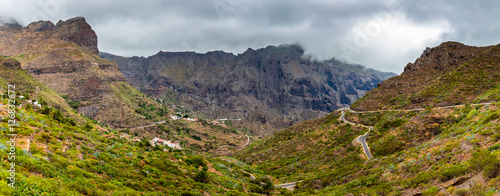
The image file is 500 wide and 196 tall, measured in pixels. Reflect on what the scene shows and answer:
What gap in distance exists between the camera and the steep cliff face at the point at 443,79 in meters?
53.7

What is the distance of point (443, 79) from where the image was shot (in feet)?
214

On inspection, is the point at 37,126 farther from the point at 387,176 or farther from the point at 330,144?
the point at 330,144

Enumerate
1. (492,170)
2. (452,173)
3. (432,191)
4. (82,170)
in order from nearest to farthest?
(492,170), (432,191), (82,170), (452,173)

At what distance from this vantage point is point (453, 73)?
64.3 meters

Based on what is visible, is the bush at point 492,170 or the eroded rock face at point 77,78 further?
the eroded rock face at point 77,78

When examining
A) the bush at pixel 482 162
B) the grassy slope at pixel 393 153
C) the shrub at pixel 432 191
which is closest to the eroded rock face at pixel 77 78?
the grassy slope at pixel 393 153

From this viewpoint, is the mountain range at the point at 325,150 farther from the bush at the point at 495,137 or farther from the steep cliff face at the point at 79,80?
the steep cliff face at the point at 79,80

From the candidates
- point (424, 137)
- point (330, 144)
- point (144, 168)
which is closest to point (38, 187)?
point (144, 168)

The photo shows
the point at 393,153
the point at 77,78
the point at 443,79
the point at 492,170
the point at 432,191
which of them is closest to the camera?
the point at 492,170

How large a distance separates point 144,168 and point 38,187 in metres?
13.8

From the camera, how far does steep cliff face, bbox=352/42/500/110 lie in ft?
176

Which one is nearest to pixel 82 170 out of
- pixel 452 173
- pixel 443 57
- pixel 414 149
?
pixel 452 173

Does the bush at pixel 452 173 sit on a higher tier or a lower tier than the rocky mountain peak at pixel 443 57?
lower

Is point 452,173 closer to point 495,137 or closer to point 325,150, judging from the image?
point 495,137
